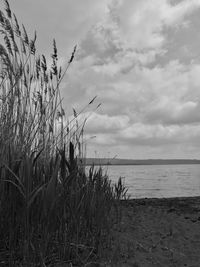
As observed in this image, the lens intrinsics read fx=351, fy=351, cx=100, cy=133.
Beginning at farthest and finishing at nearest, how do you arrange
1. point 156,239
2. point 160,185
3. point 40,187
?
point 160,185 → point 156,239 → point 40,187

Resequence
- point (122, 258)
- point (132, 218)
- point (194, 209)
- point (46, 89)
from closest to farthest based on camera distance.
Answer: point (122, 258) < point (46, 89) < point (132, 218) < point (194, 209)

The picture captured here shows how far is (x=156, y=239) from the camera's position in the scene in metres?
4.49

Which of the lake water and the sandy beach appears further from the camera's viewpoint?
the lake water

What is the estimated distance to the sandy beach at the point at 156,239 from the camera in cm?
376

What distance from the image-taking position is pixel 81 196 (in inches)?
131

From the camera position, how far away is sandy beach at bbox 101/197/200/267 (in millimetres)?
3758

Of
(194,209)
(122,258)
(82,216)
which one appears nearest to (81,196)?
(82,216)

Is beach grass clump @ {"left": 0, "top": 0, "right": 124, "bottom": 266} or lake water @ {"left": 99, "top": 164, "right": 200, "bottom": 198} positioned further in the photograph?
lake water @ {"left": 99, "top": 164, "right": 200, "bottom": 198}

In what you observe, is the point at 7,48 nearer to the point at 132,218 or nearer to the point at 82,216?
the point at 82,216

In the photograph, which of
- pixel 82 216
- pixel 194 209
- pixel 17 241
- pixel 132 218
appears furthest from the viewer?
pixel 194 209

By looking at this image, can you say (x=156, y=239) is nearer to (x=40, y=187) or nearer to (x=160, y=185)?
(x=40, y=187)

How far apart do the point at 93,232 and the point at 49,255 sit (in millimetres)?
655

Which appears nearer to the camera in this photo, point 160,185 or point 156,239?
point 156,239

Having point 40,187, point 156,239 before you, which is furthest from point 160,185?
point 40,187
